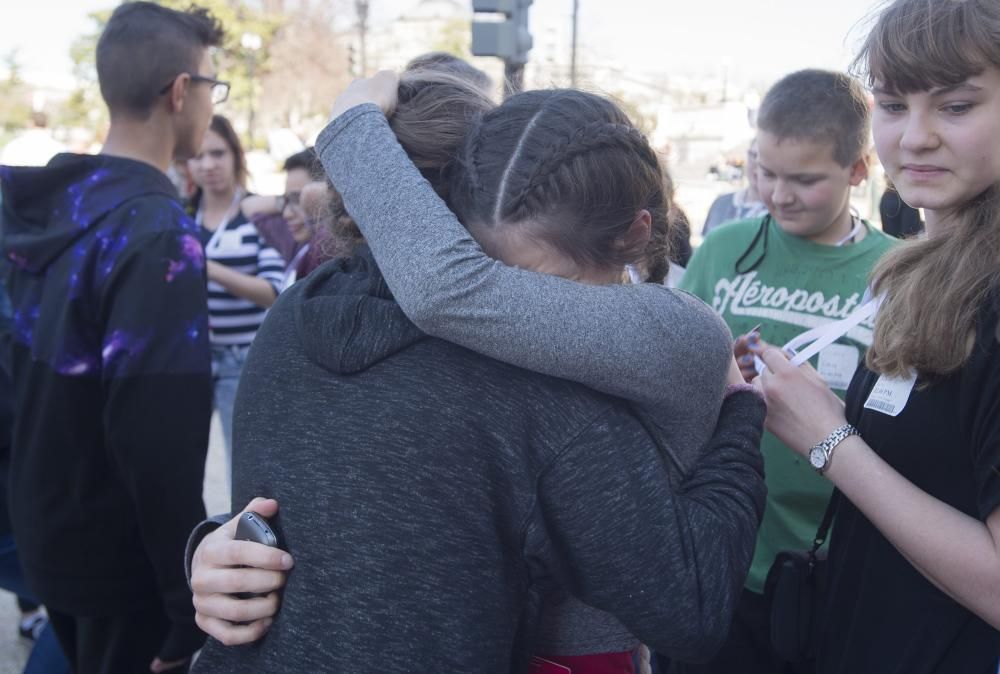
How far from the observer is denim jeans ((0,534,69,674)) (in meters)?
2.76

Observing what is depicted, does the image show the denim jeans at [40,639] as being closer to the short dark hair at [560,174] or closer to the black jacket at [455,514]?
the black jacket at [455,514]

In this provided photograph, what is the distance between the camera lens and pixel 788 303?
95.9 inches

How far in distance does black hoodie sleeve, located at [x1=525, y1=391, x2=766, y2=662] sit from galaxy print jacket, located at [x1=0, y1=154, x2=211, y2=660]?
54.4 inches

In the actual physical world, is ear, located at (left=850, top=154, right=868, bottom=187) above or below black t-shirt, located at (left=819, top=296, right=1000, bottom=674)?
above

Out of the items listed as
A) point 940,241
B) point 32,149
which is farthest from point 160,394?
point 32,149

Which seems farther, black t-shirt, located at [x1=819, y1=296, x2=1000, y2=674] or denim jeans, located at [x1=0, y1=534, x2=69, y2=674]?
denim jeans, located at [x1=0, y1=534, x2=69, y2=674]

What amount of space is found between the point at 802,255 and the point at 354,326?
1664 mm

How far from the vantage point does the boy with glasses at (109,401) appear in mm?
2248

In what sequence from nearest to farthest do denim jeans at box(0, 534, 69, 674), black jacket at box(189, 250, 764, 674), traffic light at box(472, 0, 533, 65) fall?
black jacket at box(189, 250, 764, 674) < denim jeans at box(0, 534, 69, 674) < traffic light at box(472, 0, 533, 65)

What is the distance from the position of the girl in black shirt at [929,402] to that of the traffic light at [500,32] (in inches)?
256

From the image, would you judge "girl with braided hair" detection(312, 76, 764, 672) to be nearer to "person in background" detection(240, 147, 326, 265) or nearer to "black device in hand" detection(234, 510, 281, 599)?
"black device in hand" detection(234, 510, 281, 599)

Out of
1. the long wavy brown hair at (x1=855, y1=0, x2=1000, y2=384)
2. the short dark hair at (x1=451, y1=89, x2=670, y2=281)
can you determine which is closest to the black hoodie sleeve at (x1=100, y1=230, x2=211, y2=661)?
the short dark hair at (x1=451, y1=89, x2=670, y2=281)

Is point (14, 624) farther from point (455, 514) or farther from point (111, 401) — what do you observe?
point (455, 514)

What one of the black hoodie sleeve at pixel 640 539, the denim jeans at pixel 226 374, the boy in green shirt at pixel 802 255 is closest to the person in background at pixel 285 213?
the denim jeans at pixel 226 374
